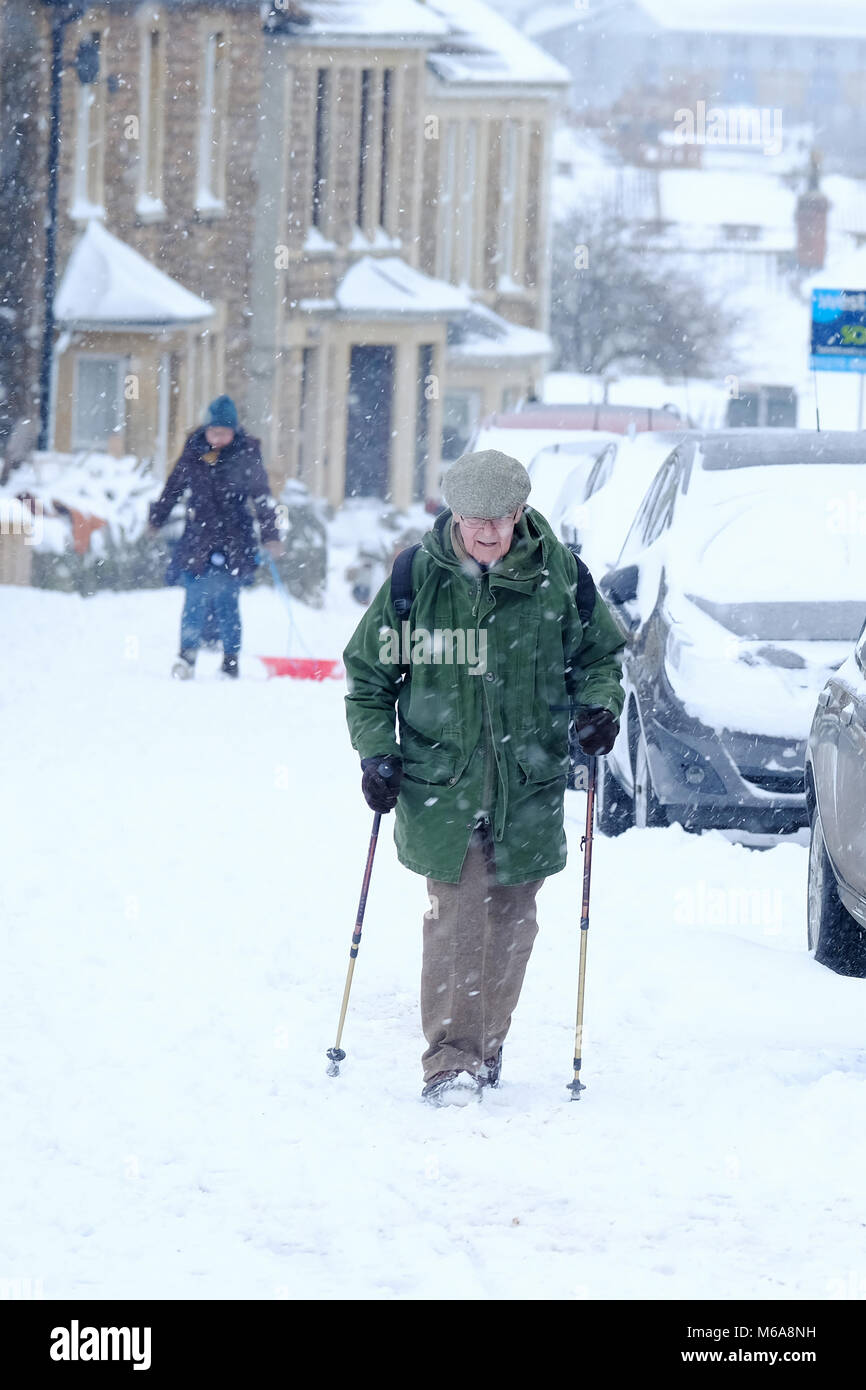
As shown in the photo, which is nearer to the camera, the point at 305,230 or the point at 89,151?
the point at 89,151

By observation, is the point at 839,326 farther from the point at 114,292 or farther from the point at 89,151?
the point at 89,151

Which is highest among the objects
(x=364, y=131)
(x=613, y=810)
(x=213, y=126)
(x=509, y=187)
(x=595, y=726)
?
(x=364, y=131)

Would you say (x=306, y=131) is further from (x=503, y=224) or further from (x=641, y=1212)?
(x=641, y=1212)

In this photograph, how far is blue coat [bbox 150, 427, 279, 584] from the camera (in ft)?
48.5

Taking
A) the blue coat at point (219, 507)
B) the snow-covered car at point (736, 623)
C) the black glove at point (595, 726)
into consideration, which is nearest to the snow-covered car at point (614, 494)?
the snow-covered car at point (736, 623)

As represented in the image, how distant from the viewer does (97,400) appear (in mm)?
28984

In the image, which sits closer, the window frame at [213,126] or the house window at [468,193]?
the window frame at [213,126]

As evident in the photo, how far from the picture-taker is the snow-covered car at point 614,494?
11.9m

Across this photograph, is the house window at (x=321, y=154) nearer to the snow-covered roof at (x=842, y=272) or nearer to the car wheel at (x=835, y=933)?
the car wheel at (x=835, y=933)

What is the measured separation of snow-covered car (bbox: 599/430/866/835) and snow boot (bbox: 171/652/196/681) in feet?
18.5

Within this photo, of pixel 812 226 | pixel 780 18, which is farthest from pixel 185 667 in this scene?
pixel 780 18

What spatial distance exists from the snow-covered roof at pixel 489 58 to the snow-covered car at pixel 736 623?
32.4 meters

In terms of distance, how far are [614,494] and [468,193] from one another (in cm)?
Answer: 2990

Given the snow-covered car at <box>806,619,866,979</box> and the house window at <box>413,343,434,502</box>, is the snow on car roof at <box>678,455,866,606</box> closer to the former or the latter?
the snow-covered car at <box>806,619,866,979</box>
